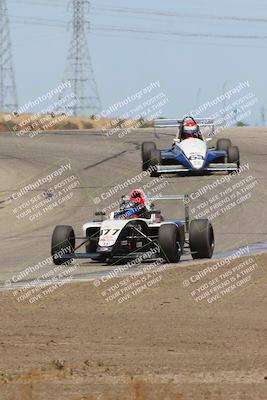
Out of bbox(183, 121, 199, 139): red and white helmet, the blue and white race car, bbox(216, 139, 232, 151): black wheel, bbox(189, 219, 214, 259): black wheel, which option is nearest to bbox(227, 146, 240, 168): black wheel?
the blue and white race car

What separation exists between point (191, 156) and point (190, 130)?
100 centimetres

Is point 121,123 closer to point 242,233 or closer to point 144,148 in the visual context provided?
point 144,148

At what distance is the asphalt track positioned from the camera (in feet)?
70.6

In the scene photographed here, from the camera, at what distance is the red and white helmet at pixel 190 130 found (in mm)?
31062

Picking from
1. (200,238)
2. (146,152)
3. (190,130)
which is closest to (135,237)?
(200,238)

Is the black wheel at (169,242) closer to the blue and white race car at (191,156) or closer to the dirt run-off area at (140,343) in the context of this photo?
the dirt run-off area at (140,343)

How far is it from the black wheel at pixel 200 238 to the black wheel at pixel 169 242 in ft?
1.33

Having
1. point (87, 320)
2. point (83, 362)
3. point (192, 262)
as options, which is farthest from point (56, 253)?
point (83, 362)

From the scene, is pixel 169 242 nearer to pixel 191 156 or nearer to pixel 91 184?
pixel 191 156

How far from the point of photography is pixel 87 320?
1269 centimetres

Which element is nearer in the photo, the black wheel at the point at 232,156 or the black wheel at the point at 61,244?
the black wheel at the point at 61,244

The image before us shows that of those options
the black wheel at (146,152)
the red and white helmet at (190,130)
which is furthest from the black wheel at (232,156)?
the black wheel at (146,152)

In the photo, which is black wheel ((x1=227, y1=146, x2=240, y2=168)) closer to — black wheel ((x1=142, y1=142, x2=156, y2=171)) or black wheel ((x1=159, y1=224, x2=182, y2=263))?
black wheel ((x1=142, y1=142, x2=156, y2=171))

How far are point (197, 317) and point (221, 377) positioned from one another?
12.7 ft
